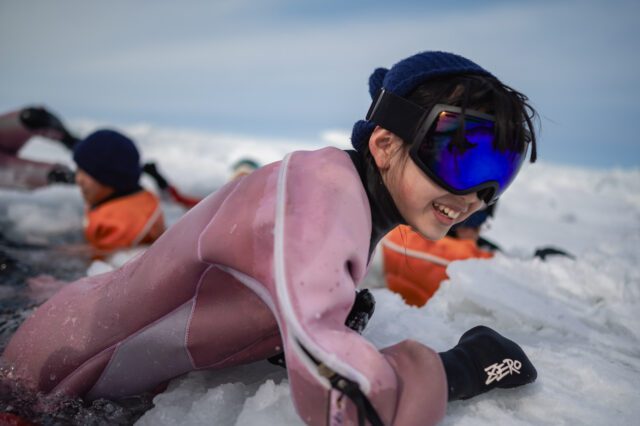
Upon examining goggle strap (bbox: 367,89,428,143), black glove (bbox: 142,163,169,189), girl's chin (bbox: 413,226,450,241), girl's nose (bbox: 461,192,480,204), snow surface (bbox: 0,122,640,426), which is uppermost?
goggle strap (bbox: 367,89,428,143)

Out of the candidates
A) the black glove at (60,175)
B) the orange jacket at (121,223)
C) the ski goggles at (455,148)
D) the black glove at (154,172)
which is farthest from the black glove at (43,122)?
the ski goggles at (455,148)

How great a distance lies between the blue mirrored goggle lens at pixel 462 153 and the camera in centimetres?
117

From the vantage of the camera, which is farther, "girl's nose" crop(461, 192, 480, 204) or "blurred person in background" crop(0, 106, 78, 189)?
"blurred person in background" crop(0, 106, 78, 189)

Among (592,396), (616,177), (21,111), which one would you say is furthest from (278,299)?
(616,177)

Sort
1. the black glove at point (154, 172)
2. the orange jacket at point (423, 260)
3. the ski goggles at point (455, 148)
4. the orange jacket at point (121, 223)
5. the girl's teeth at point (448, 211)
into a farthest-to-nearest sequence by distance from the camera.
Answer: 1. the black glove at point (154, 172)
2. the orange jacket at point (121, 223)
3. the orange jacket at point (423, 260)
4. the girl's teeth at point (448, 211)
5. the ski goggles at point (455, 148)

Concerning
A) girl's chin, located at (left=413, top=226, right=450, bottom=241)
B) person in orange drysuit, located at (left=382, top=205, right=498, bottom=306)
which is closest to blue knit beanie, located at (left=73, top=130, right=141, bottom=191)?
person in orange drysuit, located at (left=382, top=205, right=498, bottom=306)

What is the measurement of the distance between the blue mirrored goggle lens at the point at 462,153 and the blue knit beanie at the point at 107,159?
338cm

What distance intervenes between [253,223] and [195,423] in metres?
0.64

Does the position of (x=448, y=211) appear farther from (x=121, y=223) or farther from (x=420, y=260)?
(x=121, y=223)

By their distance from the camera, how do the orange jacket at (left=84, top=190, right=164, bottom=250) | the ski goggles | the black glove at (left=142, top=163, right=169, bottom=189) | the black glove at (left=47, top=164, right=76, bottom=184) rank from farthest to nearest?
→ 1. the black glove at (left=142, top=163, right=169, bottom=189)
2. the black glove at (left=47, top=164, right=76, bottom=184)
3. the orange jacket at (left=84, top=190, right=164, bottom=250)
4. the ski goggles

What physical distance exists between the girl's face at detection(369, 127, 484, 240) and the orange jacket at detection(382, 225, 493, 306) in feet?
6.03

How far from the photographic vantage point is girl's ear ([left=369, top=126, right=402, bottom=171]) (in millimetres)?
1294

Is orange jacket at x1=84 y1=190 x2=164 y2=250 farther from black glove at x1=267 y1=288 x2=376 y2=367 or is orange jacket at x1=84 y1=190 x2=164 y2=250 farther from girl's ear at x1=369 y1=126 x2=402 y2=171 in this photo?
girl's ear at x1=369 y1=126 x2=402 y2=171

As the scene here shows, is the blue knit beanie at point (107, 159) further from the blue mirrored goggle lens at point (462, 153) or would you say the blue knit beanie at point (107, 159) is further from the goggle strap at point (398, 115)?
the blue mirrored goggle lens at point (462, 153)
